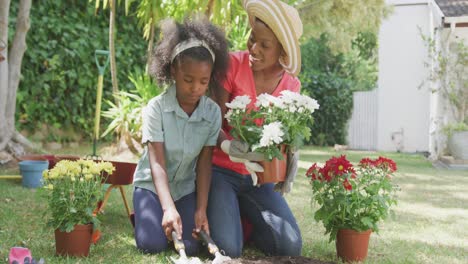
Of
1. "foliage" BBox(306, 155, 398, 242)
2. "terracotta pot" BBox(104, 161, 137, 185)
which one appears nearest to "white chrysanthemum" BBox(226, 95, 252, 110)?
"foliage" BBox(306, 155, 398, 242)

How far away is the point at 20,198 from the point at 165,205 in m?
2.10

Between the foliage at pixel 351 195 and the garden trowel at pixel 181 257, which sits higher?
the foliage at pixel 351 195

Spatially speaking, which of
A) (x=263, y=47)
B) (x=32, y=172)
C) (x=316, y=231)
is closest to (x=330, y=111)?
(x=32, y=172)

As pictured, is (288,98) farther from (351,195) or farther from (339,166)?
(351,195)

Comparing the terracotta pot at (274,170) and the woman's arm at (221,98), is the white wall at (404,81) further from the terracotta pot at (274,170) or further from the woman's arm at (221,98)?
the terracotta pot at (274,170)

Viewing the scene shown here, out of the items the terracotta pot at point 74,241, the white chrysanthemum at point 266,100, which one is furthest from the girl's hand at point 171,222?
the white chrysanthemum at point 266,100

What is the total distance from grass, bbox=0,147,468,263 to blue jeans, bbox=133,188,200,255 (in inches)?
2.3

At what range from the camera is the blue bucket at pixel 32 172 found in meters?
4.76

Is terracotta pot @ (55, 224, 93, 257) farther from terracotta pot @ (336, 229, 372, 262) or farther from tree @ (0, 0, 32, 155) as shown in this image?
tree @ (0, 0, 32, 155)

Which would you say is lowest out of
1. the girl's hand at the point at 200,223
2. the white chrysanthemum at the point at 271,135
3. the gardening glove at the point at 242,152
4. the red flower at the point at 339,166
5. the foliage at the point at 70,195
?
the girl's hand at the point at 200,223

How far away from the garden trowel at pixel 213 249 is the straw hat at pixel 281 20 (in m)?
0.98

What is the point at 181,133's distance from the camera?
2871 millimetres

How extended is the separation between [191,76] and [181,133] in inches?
13.6

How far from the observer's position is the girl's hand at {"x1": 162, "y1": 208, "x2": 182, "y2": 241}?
2.56 meters
